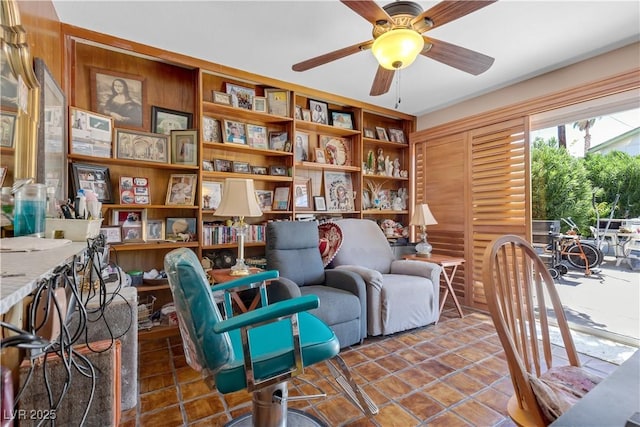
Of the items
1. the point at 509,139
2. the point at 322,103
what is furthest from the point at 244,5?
the point at 509,139

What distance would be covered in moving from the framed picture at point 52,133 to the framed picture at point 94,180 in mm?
271

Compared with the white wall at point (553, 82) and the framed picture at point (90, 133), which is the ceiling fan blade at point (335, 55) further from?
the white wall at point (553, 82)

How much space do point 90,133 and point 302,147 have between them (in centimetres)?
198

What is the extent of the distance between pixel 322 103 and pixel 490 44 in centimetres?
178

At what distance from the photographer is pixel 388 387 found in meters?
1.85

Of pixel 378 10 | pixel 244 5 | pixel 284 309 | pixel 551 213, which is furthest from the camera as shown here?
pixel 551 213

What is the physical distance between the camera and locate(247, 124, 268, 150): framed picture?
124 inches

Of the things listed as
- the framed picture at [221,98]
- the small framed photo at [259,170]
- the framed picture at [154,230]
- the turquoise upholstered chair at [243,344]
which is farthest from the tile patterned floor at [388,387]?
the framed picture at [221,98]

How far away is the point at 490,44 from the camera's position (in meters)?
2.38

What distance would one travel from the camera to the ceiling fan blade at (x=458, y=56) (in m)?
1.80

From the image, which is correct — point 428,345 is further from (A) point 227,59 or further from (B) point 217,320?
(A) point 227,59

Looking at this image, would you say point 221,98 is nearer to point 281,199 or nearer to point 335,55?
point 281,199

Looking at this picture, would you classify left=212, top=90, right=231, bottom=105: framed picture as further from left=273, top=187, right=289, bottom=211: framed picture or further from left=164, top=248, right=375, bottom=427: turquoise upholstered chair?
left=164, top=248, right=375, bottom=427: turquoise upholstered chair

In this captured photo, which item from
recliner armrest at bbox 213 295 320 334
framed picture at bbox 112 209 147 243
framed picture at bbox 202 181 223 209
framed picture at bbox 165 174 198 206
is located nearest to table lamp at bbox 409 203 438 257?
framed picture at bbox 202 181 223 209
